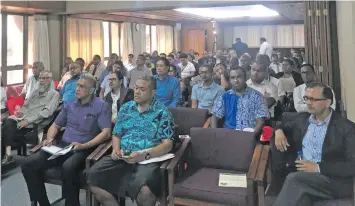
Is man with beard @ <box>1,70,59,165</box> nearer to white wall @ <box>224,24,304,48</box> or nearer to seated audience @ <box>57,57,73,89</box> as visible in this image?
seated audience @ <box>57,57,73,89</box>

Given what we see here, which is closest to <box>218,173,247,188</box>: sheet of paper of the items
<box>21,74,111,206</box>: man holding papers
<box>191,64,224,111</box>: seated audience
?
<box>21,74,111,206</box>: man holding papers

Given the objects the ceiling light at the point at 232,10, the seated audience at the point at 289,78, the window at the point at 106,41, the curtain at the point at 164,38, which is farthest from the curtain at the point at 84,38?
the seated audience at the point at 289,78

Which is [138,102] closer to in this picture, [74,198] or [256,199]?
[74,198]

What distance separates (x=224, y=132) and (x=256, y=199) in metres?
0.63

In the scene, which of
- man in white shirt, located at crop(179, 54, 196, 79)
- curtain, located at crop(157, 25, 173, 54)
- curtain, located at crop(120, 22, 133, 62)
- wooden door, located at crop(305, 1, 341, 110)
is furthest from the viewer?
curtain, located at crop(157, 25, 173, 54)

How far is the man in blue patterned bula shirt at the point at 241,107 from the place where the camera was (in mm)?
3369

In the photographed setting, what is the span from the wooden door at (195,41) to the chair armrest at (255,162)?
1251 cm

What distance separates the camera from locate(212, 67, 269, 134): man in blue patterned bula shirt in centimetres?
337

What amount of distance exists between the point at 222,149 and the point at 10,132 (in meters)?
2.68

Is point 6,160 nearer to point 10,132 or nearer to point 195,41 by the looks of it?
point 10,132

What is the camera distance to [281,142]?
2633mm

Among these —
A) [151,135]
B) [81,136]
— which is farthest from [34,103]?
[151,135]

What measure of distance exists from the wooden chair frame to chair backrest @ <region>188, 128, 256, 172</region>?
8cm

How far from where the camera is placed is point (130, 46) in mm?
11328
